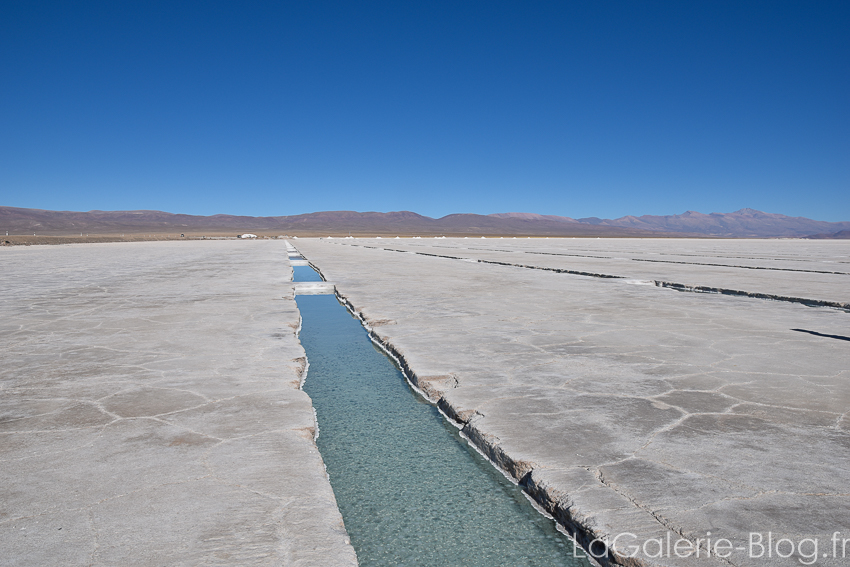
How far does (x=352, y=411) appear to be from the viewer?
3021mm

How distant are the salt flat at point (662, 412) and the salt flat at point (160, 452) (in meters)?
0.84

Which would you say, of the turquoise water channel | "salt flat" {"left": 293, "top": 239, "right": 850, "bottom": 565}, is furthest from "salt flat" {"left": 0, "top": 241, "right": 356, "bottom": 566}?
"salt flat" {"left": 293, "top": 239, "right": 850, "bottom": 565}

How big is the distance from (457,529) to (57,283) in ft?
33.1

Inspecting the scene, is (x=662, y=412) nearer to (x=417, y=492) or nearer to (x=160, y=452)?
(x=417, y=492)

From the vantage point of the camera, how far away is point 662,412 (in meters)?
2.70

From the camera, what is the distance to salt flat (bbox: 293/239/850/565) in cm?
168

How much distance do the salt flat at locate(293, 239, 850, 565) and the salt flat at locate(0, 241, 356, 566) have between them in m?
0.84

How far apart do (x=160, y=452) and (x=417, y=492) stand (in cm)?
107

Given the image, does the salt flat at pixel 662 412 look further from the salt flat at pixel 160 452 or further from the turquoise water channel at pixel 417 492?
the salt flat at pixel 160 452

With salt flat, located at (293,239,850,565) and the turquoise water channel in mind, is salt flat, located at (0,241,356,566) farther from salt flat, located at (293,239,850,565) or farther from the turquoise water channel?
salt flat, located at (293,239,850,565)

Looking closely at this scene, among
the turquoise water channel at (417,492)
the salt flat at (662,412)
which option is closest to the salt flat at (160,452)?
the turquoise water channel at (417,492)

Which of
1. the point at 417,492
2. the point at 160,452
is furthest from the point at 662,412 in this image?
the point at 160,452

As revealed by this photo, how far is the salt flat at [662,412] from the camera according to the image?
168 centimetres

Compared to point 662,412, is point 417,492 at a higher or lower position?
lower
